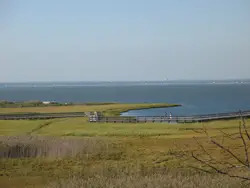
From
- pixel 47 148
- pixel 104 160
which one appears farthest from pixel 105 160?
pixel 47 148

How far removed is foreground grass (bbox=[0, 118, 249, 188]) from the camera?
1762 cm

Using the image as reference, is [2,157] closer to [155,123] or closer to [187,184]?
[187,184]

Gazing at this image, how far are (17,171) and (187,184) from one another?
14005 millimetres

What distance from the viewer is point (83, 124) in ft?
180

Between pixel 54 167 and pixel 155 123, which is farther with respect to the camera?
pixel 155 123

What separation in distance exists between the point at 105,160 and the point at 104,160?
0.07 meters

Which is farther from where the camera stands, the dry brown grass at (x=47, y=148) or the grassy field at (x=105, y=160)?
the dry brown grass at (x=47, y=148)

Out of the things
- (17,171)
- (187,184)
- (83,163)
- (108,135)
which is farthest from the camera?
(108,135)

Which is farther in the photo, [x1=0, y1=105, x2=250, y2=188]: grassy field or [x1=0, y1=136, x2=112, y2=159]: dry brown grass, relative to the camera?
[x1=0, y1=136, x2=112, y2=159]: dry brown grass

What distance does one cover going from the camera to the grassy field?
17.6 metres

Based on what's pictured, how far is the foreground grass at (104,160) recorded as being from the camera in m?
17.6

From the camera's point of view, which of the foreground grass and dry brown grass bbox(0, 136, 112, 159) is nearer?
the foreground grass

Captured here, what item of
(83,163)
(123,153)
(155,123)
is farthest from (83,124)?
(83,163)

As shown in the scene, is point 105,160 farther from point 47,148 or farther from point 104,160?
point 47,148
